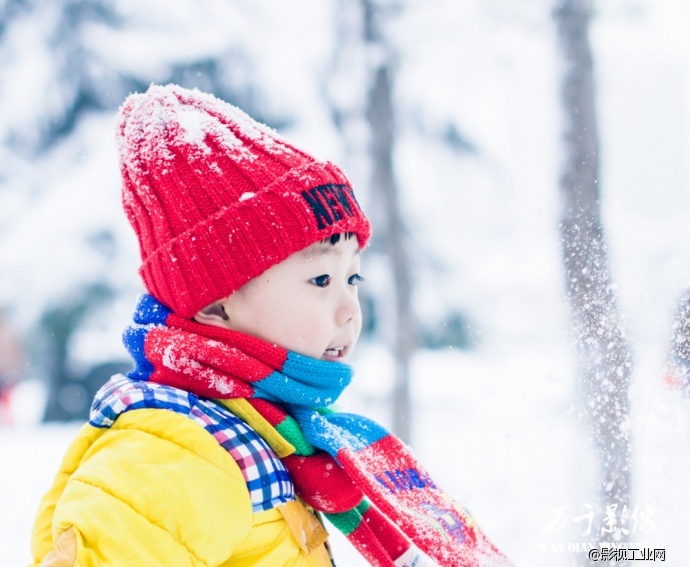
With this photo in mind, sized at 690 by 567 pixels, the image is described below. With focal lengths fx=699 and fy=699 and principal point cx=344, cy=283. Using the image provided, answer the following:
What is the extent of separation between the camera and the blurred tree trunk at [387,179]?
147 inches

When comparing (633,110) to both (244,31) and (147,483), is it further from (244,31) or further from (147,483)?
(244,31)

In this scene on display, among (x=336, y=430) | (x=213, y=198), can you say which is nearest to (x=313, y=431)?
(x=336, y=430)

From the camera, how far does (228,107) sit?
1.29 m

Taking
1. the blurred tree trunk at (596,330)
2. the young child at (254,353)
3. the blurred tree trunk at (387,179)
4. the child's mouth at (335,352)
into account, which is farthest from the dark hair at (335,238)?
the blurred tree trunk at (387,179)

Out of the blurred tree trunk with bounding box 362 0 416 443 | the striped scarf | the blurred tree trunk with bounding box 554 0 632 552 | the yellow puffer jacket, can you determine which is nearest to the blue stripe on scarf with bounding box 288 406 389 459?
the striped scarf

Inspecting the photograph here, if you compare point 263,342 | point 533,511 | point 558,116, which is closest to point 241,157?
point 263,342

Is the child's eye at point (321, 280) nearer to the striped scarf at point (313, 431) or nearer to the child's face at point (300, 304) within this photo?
the child's face at point (300, 304)

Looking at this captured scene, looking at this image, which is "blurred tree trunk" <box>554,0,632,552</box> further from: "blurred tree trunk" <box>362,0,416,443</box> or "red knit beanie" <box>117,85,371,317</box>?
"blurred tree trunk" <box>362,0,416,443</box>

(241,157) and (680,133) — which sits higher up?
(680,133)

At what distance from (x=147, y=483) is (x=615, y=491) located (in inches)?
45.8

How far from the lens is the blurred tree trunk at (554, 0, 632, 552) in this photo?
1582 mm

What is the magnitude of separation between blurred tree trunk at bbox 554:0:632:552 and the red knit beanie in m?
0.70

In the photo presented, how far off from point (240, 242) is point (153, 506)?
0.44 metres

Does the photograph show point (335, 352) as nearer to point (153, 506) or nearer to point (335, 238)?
point (335, 238)
